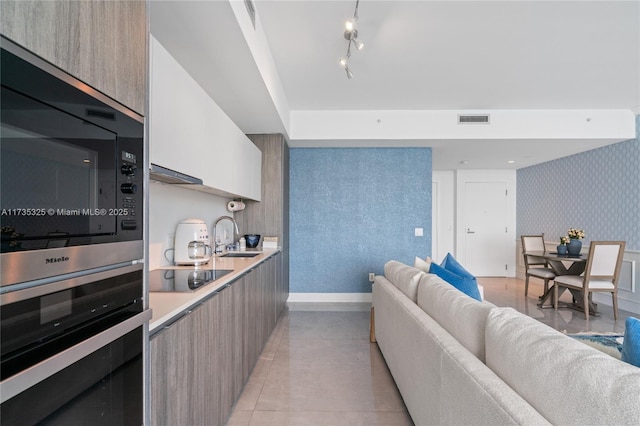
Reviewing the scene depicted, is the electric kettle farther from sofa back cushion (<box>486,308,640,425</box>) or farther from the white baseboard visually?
the white baseboard

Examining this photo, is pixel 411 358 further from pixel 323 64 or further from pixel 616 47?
pixel 616 47

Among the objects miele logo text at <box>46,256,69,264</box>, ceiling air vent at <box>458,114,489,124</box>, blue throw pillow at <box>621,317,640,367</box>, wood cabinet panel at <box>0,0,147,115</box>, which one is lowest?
blue throw pillow at <box>621,317,640,367</box>

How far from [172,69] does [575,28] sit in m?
2.95

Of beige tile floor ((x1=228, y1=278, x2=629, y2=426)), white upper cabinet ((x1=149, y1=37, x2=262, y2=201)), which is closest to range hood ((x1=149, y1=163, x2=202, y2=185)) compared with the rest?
white upper cabinet ((x1=149, y1=37, x2=262, y2=201))

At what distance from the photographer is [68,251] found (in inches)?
27.1

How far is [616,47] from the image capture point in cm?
264

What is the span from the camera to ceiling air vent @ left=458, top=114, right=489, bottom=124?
410 centimetres

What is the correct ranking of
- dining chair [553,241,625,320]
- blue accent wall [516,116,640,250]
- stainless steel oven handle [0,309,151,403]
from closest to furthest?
stainless steel oven handle [0,309,151,403], dining chair [553,241,625,320], blue accent wall [516,116,640,250]

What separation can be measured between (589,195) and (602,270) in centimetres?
158

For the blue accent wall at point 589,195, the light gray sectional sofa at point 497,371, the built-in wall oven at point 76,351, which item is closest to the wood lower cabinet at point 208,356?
the built-in wall oven at point 76,351

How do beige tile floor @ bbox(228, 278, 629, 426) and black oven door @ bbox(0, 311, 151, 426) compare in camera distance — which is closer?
black oven door @ bbox(0, 311, 151, 426)

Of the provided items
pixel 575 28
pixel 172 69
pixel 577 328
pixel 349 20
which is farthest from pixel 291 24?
pixel 577 328

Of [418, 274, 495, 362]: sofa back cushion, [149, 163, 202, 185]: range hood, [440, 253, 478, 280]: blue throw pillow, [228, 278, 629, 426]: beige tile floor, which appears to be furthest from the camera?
[440, 253, 478, 280]: blue throw pillow

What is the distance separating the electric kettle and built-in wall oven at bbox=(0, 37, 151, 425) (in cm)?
132
